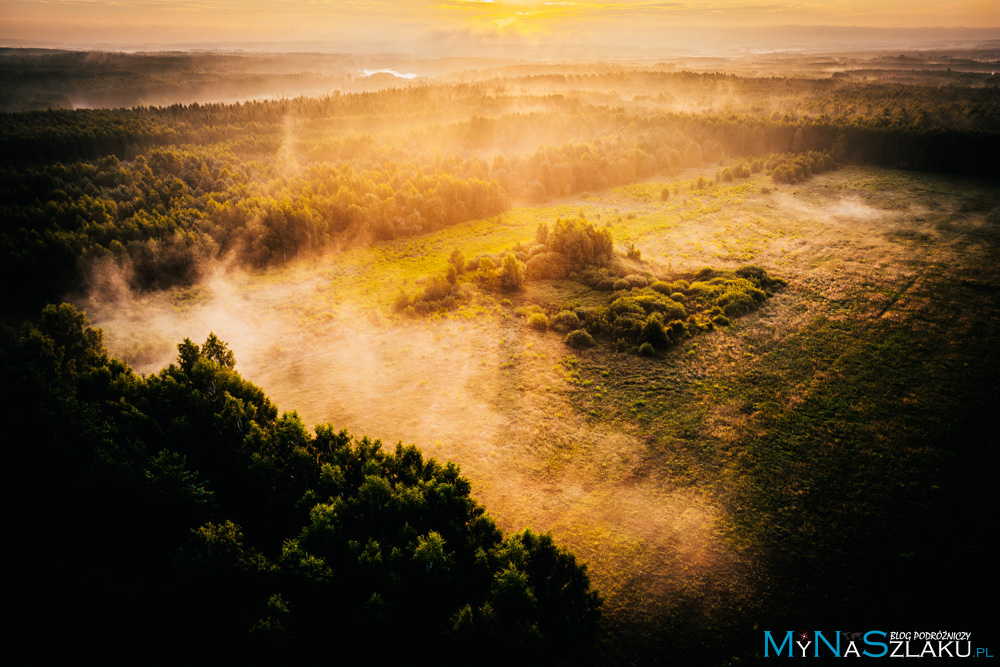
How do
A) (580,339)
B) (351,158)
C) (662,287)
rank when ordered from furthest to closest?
(351,158) → (662,287) → (580,339)

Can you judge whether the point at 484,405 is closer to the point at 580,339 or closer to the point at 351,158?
the point at 580,339

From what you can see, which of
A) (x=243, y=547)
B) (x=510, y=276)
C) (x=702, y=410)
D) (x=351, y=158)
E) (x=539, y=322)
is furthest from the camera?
(x=351, y=158)

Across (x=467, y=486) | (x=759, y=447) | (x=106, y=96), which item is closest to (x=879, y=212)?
(x=759, y=447)

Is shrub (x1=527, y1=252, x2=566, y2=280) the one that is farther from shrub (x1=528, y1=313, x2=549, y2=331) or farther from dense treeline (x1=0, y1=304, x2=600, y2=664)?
dense treeline (x1=0, y1=304, x2=600, y2=664)

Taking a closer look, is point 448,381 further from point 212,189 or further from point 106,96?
point 106,96

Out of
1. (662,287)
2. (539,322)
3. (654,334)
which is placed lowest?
(654,334)

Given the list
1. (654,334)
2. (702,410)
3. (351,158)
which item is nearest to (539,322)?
(654,334)
